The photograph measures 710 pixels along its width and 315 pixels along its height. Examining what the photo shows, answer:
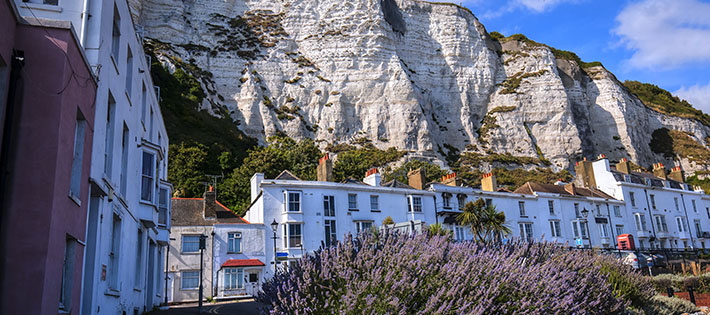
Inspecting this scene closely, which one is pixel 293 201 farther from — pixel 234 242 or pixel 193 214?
pixel 193 214

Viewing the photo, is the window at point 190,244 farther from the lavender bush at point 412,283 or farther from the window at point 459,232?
the lavender bush at point 412,283

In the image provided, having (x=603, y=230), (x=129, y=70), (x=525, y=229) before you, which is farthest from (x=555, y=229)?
(x=129, y=70)

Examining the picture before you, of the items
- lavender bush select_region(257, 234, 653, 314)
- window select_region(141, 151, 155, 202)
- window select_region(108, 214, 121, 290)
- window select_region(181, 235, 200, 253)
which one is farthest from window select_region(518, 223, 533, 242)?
window select_region(108, 214, 121, 290)

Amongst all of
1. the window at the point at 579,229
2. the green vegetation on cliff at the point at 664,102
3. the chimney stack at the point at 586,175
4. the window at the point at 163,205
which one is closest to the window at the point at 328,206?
the window at the point at 163,205

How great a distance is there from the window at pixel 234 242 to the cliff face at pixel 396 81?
1551 inches

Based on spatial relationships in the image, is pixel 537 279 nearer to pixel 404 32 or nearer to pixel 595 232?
pixel 595 232

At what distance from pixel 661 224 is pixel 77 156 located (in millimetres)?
56933

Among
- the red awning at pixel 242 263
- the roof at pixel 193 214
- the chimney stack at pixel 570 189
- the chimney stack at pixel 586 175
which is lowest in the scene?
the red awning at pixel 242 263

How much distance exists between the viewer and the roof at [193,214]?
107 ft

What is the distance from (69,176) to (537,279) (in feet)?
28.5

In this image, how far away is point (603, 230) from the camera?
47625 millimetres

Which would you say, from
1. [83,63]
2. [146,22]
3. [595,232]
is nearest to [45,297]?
[83,63]

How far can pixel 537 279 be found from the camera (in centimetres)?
987

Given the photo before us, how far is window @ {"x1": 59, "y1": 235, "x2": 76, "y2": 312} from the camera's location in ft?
31.5
